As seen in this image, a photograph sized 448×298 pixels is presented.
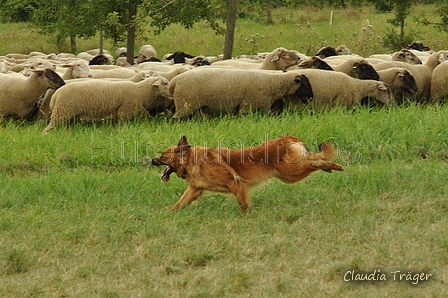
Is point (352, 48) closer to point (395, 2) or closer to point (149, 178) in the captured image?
point (395, 2)

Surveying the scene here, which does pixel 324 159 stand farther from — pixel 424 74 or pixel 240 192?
pixel 424 74

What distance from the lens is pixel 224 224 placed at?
5.26 meters

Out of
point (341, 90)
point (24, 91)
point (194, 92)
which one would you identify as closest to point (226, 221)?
point (194, 92)

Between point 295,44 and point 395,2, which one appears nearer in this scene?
point 395,2

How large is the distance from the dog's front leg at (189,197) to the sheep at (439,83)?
7.23 metres

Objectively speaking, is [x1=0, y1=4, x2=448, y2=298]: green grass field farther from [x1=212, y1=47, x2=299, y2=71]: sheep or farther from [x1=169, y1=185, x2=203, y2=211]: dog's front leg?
[x1=212, y1=47, x2=299, y2=71]: sheep

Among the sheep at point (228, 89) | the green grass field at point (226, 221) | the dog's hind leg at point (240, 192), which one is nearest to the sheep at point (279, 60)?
the sheep at point (228, 89)

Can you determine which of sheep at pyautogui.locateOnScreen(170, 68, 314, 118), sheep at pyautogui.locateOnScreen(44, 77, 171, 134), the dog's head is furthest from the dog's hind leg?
sheep at pyautogui.locateOnScreen(44, 77, 171, 134)

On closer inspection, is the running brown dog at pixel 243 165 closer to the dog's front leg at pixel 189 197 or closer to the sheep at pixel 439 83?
the dog's front leg at pixel 189 197

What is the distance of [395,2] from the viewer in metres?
21.9

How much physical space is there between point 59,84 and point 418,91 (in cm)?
689

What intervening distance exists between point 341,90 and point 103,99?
4204mm

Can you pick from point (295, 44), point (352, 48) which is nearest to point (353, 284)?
point (352, 48)

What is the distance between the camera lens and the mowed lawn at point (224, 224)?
4.13 metres
